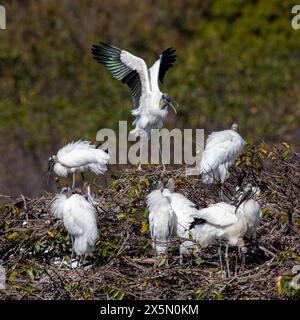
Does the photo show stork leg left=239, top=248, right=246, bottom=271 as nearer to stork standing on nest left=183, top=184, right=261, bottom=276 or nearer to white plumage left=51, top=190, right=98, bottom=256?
stork standing on nest left=183, top=184, right=261, bottom=276

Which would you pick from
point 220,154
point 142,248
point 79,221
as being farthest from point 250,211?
point 220,154

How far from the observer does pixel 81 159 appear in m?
9.89

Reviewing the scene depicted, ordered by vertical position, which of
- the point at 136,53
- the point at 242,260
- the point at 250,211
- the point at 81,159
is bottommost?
the point at 242,260

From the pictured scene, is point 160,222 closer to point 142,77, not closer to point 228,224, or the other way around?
point 228,224

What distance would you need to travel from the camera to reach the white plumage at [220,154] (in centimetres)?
952

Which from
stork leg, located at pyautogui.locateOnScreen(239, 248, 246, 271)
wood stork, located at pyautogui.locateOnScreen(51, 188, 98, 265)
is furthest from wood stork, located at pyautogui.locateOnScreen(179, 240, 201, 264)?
wood stork, located at pyautogui.locateOnScreen(51, 188, 98, 265)

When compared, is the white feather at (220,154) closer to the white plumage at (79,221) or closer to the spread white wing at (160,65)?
the white plumage at (79,221)

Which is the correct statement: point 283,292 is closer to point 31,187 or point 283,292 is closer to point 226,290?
point 226,290

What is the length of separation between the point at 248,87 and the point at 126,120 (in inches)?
84.7

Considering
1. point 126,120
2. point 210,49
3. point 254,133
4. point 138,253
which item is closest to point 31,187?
point 126,120

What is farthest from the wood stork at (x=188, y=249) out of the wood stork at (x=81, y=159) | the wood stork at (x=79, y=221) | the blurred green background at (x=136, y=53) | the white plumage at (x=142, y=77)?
the blurred green background at (x=136, y=53)

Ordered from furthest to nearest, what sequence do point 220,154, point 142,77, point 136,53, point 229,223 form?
1. point 136,53
2. point 142,77
3. point 220,154
4. point 229,223

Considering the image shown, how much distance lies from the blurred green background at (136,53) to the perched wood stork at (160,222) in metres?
6.36

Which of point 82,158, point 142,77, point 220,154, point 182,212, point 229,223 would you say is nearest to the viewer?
point 229,223
